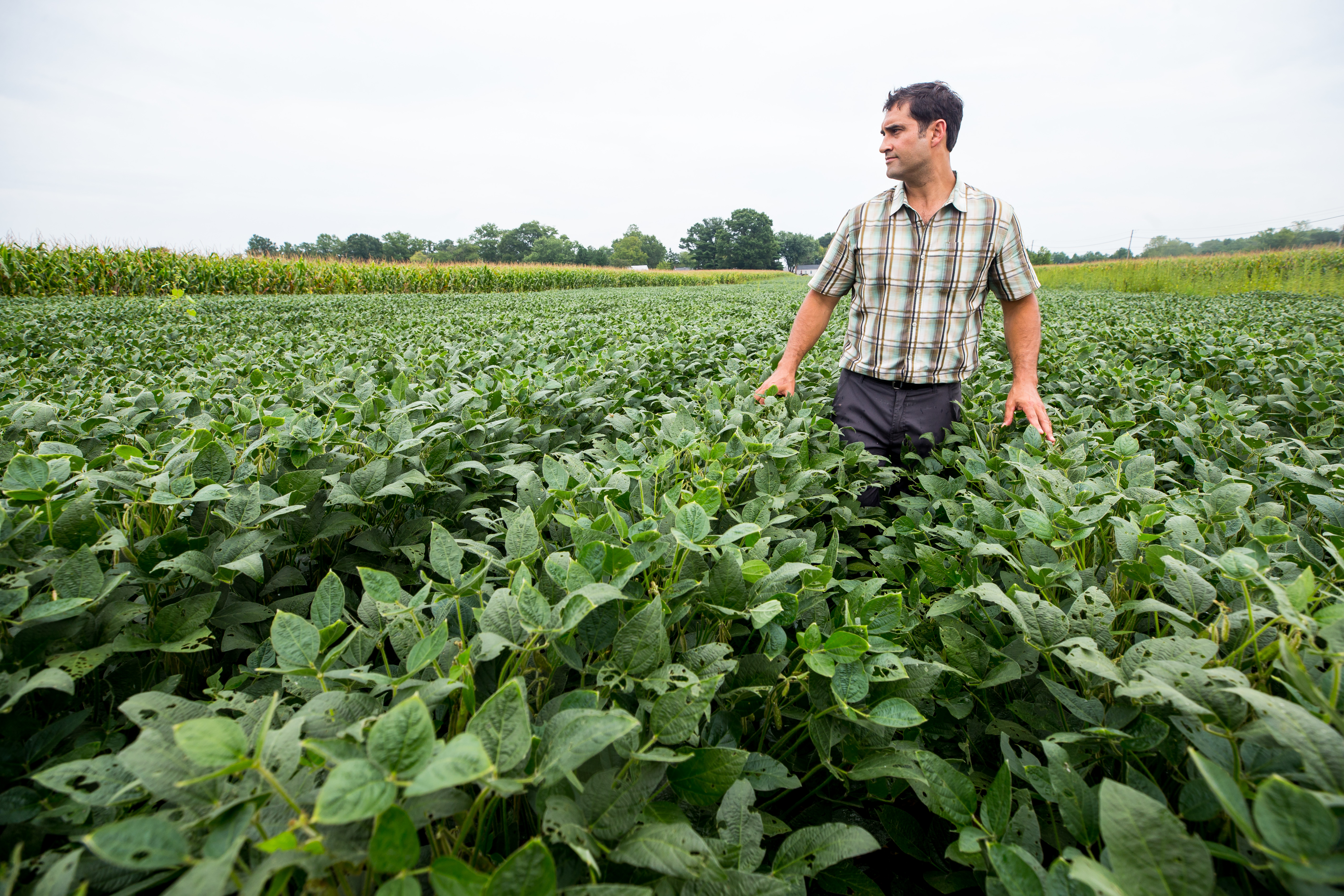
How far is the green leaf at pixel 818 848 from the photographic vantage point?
89 cm

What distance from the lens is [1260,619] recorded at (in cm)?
103

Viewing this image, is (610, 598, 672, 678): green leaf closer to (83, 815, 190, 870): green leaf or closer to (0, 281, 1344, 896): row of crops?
(0, 281, 1344, 896): row of crops

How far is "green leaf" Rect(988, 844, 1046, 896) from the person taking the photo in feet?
2.48

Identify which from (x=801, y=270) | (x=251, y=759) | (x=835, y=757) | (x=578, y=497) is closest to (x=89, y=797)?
(x=251, y=759)

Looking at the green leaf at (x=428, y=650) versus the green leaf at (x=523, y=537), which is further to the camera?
the green leaf at (x=523, y=537)

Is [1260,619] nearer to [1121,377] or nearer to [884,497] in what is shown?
[884,497]

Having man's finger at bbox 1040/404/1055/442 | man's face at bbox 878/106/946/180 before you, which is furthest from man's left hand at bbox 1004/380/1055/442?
man's face at bbox 878/106/946/180

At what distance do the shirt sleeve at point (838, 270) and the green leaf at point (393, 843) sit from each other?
10.4 feet

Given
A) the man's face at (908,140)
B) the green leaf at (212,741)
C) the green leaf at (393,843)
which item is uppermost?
the man's face at (908,140)

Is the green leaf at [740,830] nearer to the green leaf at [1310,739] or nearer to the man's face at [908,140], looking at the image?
the green leaf at [1310,739]

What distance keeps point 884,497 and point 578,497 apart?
225cm

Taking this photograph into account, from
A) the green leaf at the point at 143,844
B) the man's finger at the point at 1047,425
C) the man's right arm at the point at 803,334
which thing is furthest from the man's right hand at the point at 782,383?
the green leaf at the point at 143,844

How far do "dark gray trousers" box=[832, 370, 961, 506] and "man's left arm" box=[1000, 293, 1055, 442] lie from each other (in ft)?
0.99

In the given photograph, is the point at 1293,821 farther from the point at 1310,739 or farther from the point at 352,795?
the point at 352,795
